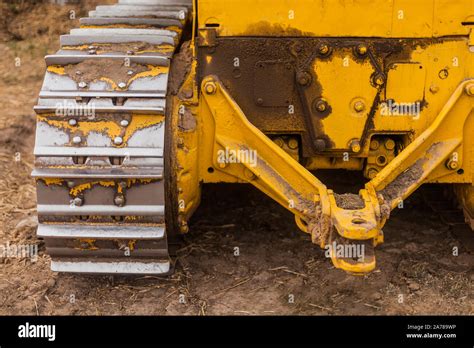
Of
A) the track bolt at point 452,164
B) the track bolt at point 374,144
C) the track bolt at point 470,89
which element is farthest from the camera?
the track bolt at point 374,144

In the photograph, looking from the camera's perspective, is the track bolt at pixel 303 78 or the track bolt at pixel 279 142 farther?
the track bolt at pixel 279 142

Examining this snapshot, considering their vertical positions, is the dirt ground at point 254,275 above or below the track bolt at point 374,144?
below

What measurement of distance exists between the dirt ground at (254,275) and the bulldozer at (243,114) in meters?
0.33

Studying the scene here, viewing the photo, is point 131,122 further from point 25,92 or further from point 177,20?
point 25,92

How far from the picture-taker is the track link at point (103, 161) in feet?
12.9

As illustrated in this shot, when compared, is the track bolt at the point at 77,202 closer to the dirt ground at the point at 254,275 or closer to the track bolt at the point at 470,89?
the dirt ground at the point at 254,275

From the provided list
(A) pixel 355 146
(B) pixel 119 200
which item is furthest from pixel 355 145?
(B) pixel 119 200

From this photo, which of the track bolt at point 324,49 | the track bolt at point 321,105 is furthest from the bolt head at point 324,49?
the track bolt at point 321,105

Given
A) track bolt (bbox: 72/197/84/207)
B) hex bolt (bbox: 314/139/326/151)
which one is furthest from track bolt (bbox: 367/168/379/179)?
track bolt (bbox: 72/197/84/207)

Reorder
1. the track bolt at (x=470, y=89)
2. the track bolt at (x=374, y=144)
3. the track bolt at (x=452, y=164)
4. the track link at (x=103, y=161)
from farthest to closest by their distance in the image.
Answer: the track bolt at (x=374, y=144)
the track bolt at (x=452, y=164)
the track bolt at (x=470, y=89)
the track link at (x=103, y=161)

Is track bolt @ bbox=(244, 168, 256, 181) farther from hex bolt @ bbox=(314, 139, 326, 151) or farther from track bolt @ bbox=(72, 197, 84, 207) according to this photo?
track bolt @ bbox=(72, 197, 84, 207)

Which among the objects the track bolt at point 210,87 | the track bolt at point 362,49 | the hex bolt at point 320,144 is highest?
the track bolt at point 362,49

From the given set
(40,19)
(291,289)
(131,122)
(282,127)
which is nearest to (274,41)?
(282,127)

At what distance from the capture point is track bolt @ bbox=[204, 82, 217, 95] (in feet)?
13.9
